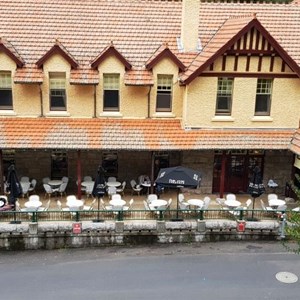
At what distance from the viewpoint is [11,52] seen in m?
21.5

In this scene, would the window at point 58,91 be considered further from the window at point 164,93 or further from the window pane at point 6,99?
the window at point 164,93

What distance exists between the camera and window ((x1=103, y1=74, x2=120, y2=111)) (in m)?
22.6

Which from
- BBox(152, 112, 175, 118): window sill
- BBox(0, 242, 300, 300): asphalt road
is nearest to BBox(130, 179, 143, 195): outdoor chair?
BBox(152, 112, 175, 118): window sill

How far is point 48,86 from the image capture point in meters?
22.3

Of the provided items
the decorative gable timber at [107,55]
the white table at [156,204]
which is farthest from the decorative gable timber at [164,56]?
the white table at [156,204]

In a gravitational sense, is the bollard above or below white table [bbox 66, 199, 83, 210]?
below

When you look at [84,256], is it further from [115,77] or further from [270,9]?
[270,9]

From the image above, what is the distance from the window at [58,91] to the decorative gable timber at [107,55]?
5.72 ft

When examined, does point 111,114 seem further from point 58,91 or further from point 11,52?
point 11,52

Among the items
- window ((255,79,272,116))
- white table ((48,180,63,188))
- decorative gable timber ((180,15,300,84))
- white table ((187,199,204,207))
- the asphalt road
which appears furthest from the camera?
white table ((48,180,63,188))

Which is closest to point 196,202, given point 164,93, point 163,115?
point 163,115

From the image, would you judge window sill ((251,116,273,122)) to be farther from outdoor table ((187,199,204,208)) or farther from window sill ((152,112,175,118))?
outdoor table ((187,199,204,208))

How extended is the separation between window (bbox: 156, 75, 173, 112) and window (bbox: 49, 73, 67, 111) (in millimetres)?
4839

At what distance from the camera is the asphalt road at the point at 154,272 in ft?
52.3
